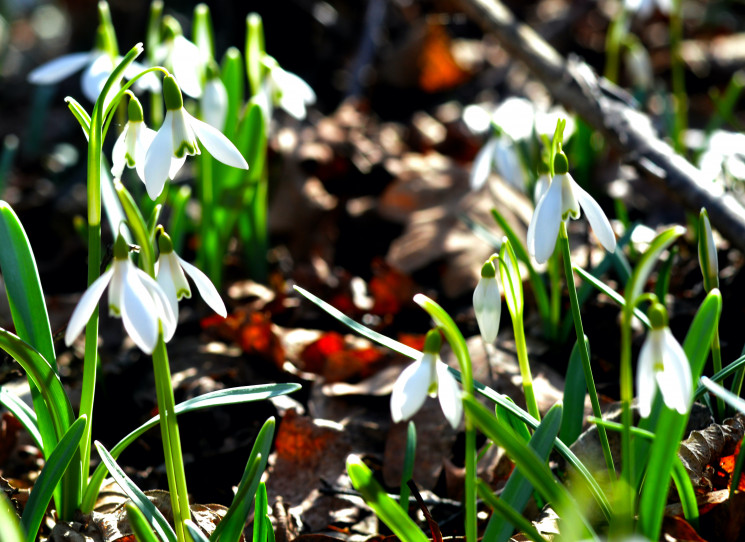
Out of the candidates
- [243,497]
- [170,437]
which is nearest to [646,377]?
[243,497]

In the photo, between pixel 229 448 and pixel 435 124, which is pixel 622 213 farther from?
pixel 435 124

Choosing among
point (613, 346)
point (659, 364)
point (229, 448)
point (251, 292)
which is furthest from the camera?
point (251, 292)

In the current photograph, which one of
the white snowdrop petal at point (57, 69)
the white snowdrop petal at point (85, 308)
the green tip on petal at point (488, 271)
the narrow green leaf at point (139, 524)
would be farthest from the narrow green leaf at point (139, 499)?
the white snowdrop petal at point (57, 69)

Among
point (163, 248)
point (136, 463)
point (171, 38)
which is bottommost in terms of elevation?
point (136, 463)

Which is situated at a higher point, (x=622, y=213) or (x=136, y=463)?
(x=622, y=213)

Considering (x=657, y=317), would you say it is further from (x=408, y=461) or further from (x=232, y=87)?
(x=232, y=87)

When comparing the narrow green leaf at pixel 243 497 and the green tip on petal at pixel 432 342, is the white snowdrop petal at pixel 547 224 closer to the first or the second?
the green tip on petal at pixel 432 342

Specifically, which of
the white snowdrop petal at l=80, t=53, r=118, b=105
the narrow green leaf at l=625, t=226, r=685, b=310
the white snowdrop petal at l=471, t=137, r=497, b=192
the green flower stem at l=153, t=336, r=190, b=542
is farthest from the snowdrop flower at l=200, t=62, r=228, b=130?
the narrow green leaf at l=625, t=226, r=685, b=310

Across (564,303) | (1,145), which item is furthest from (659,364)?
(1,145)

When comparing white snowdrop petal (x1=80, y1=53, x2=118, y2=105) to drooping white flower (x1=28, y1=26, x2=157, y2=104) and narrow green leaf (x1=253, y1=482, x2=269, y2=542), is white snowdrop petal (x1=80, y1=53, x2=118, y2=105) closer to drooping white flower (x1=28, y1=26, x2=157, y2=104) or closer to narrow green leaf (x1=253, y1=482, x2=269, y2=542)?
drooping white flower (x1=28, y1=26, x2=157, y2=104)
